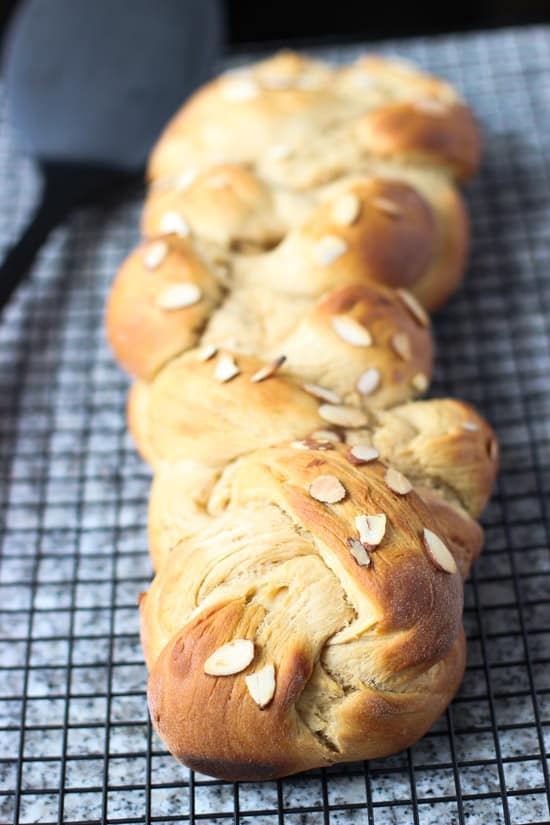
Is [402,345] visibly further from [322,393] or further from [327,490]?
[327,490]

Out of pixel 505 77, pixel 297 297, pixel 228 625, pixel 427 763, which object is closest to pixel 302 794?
pixel 427 763

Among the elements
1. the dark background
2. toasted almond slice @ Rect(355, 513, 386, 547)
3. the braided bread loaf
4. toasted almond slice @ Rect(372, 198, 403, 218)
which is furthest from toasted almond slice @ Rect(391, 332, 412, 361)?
the dark background

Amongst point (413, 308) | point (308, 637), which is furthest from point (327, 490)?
point (413, 308)

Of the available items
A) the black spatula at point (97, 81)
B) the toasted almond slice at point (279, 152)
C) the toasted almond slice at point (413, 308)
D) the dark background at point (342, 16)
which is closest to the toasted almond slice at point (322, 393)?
the toasted almond slice at point (413, 308)

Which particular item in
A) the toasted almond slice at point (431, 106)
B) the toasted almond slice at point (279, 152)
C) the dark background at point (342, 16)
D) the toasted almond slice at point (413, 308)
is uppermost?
the toasted almond slice at point (279, 152)

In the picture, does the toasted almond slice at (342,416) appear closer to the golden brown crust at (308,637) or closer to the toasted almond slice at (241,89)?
the golden brown crust at (308,637)

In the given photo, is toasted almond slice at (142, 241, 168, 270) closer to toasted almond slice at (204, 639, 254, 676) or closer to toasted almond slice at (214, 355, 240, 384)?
toasted almond slice at (214, 355, 240, 384)
